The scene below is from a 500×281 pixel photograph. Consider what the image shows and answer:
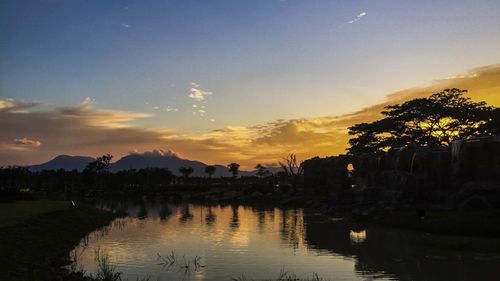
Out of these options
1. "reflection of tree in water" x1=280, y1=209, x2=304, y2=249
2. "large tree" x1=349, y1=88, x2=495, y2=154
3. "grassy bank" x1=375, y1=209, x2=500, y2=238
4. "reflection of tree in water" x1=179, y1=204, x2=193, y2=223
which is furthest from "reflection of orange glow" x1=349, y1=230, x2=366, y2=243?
"large tree" x1=349, y1=88, x2=495, y2=154

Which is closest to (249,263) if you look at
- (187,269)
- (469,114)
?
(187,269)

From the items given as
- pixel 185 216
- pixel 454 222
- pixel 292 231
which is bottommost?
pixel 292 231

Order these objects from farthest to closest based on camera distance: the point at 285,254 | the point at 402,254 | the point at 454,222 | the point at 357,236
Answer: the point at 357,236
the point at 454,222
the point at 285,254
the point at 402,254

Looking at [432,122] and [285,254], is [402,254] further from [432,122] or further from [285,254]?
[432,122]

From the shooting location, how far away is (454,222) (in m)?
43.0

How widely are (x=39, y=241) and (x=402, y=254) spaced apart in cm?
Answer: 2517

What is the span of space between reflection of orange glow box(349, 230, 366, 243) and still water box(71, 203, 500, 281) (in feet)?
0.29

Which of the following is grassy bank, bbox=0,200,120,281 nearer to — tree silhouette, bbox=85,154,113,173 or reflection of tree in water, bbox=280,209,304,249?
reflection of tree in water, bbox=280,209,304,249

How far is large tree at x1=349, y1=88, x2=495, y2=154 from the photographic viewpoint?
82.8 m

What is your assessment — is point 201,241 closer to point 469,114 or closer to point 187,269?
point 187,269

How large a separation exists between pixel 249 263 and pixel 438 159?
3952 centimetres

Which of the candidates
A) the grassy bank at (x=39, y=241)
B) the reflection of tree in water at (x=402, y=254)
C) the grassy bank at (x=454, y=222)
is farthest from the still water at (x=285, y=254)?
the grassy bank at (x=454, y=222)

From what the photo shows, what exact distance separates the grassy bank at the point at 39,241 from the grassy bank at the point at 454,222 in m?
32.1

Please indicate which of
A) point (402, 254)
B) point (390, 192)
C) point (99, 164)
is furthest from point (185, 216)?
point (99, 164)
